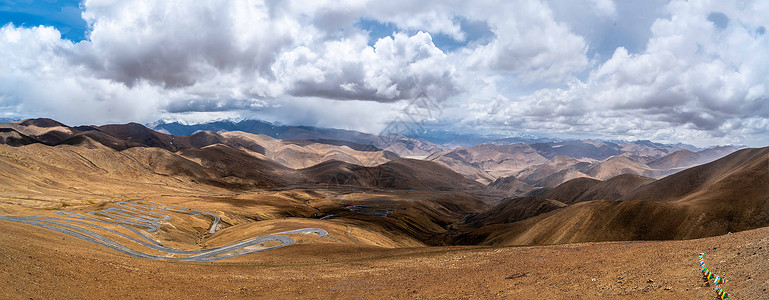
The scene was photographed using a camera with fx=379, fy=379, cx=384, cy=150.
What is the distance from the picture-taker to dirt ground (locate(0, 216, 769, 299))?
2152 centimetres

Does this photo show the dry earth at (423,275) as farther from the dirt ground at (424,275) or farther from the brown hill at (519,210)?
the brown hill at (519,210)

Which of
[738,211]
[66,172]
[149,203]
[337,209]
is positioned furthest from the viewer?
[66,172]

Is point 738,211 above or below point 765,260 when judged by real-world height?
below

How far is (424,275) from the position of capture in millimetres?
34188

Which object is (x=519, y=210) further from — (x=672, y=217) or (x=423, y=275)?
(x=423, y=275)

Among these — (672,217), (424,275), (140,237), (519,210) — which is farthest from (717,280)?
(519,210)

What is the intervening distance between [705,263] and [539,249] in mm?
18653

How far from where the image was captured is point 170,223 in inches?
3327

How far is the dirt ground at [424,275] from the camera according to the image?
2152cm

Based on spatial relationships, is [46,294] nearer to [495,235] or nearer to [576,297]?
[576,297]

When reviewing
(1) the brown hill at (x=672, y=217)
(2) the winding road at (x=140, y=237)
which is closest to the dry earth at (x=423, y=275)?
(2) the winding road at (x=140, y=237)

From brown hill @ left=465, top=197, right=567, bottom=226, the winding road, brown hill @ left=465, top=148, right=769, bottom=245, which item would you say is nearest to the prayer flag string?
the winding road

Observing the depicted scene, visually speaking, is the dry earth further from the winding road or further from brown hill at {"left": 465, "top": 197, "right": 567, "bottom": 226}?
brown hill at {"left": 465, "top": 197, "right": 567, "bottom": 226}

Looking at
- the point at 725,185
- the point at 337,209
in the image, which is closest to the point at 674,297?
the point at 725,185
